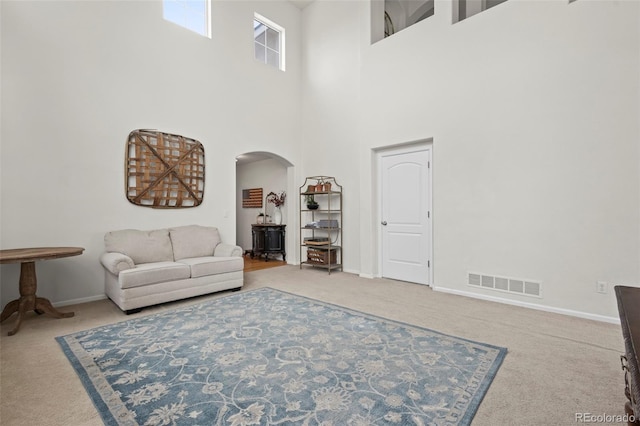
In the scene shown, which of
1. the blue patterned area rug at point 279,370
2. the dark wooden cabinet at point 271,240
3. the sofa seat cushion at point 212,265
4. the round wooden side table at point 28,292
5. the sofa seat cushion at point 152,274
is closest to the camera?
the blue patterned area rug at point 279,370

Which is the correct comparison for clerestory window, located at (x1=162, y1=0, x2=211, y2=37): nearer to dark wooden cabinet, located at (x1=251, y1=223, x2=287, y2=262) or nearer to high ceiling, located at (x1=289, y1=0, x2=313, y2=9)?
high ceiling, located at (x1=289, y1=0, x2=313, y2=9)

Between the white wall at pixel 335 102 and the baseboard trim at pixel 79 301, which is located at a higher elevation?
the white wall at pixel 335 102

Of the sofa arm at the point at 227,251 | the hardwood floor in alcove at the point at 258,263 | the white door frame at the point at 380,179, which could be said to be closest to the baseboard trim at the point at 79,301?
the sofa arm at the point at 227,251

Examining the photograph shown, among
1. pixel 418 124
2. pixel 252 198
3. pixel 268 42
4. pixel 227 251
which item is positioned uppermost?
pixel 268 42

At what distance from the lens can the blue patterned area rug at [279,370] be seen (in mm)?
1756

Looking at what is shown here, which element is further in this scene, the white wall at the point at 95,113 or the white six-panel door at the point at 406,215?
the white six-panel door at the point at 406,215

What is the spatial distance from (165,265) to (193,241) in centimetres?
89

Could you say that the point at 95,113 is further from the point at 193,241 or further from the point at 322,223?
the point at 322,223

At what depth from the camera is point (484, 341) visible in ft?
8.84

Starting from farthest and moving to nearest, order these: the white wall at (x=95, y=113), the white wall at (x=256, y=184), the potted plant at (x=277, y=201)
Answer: the white wall at (x=256, y=184)
the potted plant at (x=277, y=201)
the white wall at (x=95, y=113)

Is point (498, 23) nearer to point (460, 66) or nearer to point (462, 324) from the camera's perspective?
point (460, 66)

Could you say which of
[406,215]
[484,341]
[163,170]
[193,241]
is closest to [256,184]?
[163,170]

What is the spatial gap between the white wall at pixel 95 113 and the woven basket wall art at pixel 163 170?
0.36 feet

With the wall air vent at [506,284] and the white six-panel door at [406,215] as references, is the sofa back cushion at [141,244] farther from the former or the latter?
the wall air vent at [506,284]
